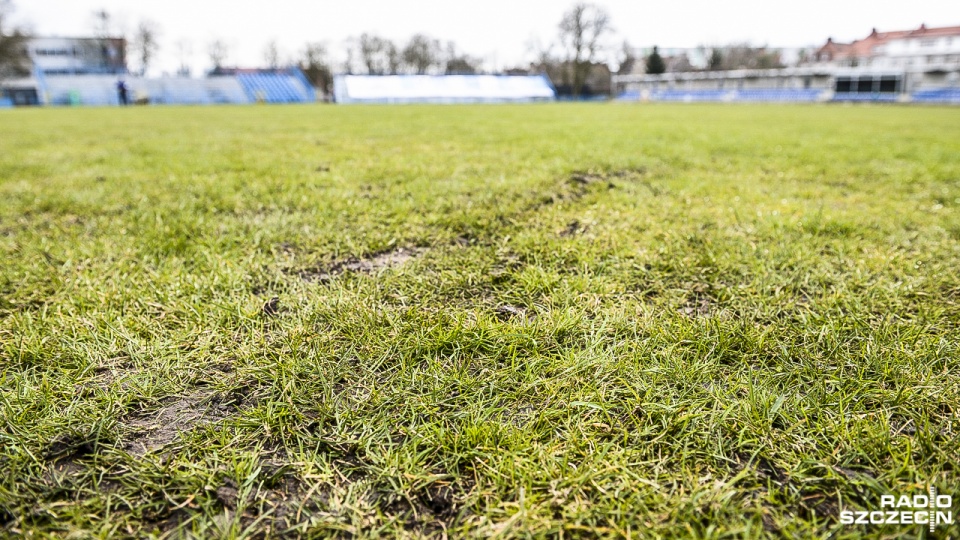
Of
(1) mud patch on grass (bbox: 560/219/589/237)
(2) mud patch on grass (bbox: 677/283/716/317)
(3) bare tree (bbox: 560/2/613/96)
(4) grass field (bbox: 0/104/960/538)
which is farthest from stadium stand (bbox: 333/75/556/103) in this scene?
(2) mud patch on grass (bbox: 677/283/716/317)

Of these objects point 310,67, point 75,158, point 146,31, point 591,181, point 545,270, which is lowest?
point 545,270

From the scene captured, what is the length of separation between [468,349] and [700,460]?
0.78 meters

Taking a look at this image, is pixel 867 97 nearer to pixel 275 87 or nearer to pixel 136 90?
pixel 275 87

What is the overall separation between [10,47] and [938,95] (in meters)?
76.1

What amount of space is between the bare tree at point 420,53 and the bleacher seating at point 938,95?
167 feet

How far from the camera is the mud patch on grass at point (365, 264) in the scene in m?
2.36

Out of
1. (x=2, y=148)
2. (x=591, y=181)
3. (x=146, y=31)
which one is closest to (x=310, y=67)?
(x=146, y=31)

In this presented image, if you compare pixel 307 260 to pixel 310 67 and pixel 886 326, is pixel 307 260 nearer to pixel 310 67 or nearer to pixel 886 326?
pixel 886 326

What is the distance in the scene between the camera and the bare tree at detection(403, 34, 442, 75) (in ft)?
211

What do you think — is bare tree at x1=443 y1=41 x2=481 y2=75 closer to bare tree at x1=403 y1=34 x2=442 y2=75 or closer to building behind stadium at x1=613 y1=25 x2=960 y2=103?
bare tree at x1=403 y1=34 x2=442 y2=75

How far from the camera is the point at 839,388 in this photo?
4.75 ft

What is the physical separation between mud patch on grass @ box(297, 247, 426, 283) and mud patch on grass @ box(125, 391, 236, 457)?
92cm

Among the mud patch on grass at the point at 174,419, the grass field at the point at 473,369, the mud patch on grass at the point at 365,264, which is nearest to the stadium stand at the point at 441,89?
the grass field at the point at 473,369

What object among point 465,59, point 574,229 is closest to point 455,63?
point 465,59
